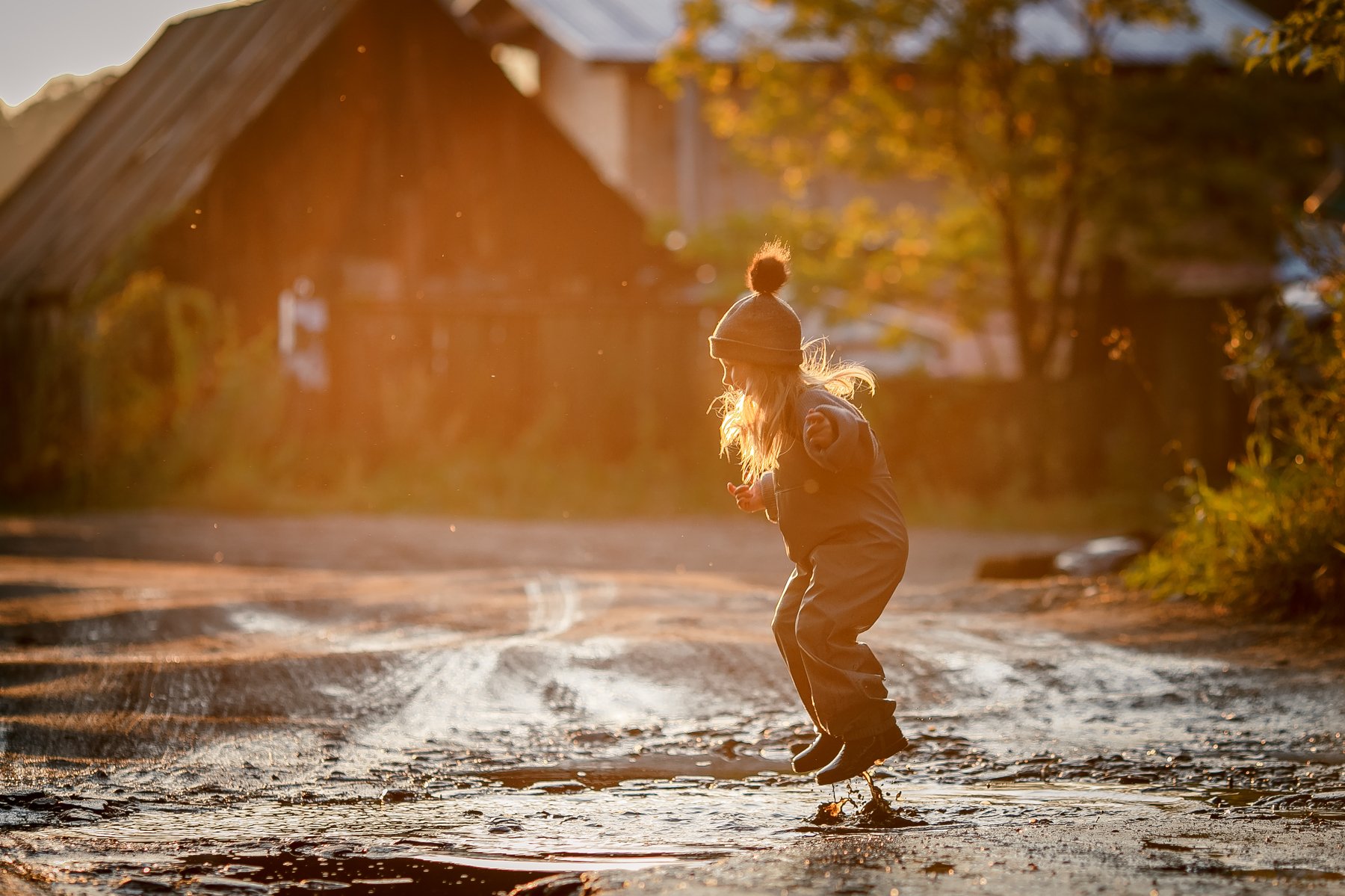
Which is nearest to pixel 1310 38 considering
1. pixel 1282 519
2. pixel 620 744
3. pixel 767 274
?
pixel 1282 519

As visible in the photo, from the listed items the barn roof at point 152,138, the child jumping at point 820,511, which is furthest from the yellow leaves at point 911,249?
the child jumping at point 820,511

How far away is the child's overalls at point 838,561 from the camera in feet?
12.7

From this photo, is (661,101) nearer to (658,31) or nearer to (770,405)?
(658,31)

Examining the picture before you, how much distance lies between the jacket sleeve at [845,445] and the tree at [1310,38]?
3.11 metres

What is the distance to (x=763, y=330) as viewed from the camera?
13.4ft

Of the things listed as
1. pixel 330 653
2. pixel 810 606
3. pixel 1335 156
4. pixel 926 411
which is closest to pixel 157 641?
pixel 330 653

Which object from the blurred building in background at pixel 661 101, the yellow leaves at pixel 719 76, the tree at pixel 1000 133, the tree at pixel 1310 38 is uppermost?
the blurred building in background at pixel 661 101

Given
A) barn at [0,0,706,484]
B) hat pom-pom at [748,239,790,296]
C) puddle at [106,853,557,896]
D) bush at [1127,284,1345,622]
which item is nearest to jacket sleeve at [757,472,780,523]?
hat pom-pom at [748,239,790,296]

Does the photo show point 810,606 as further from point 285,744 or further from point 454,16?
point 454,16

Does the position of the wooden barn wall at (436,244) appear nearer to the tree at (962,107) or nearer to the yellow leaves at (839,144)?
the yellow leaves at (839,144)

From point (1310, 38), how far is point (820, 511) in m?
3.44

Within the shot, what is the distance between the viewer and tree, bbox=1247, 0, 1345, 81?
20.0ft

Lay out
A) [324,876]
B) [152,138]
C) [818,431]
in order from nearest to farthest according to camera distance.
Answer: [324,876] < [818,431] < [152,138]

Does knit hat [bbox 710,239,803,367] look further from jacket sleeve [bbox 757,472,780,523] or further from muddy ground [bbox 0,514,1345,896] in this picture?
muddy ground [bbox 0,514,1345,896]
